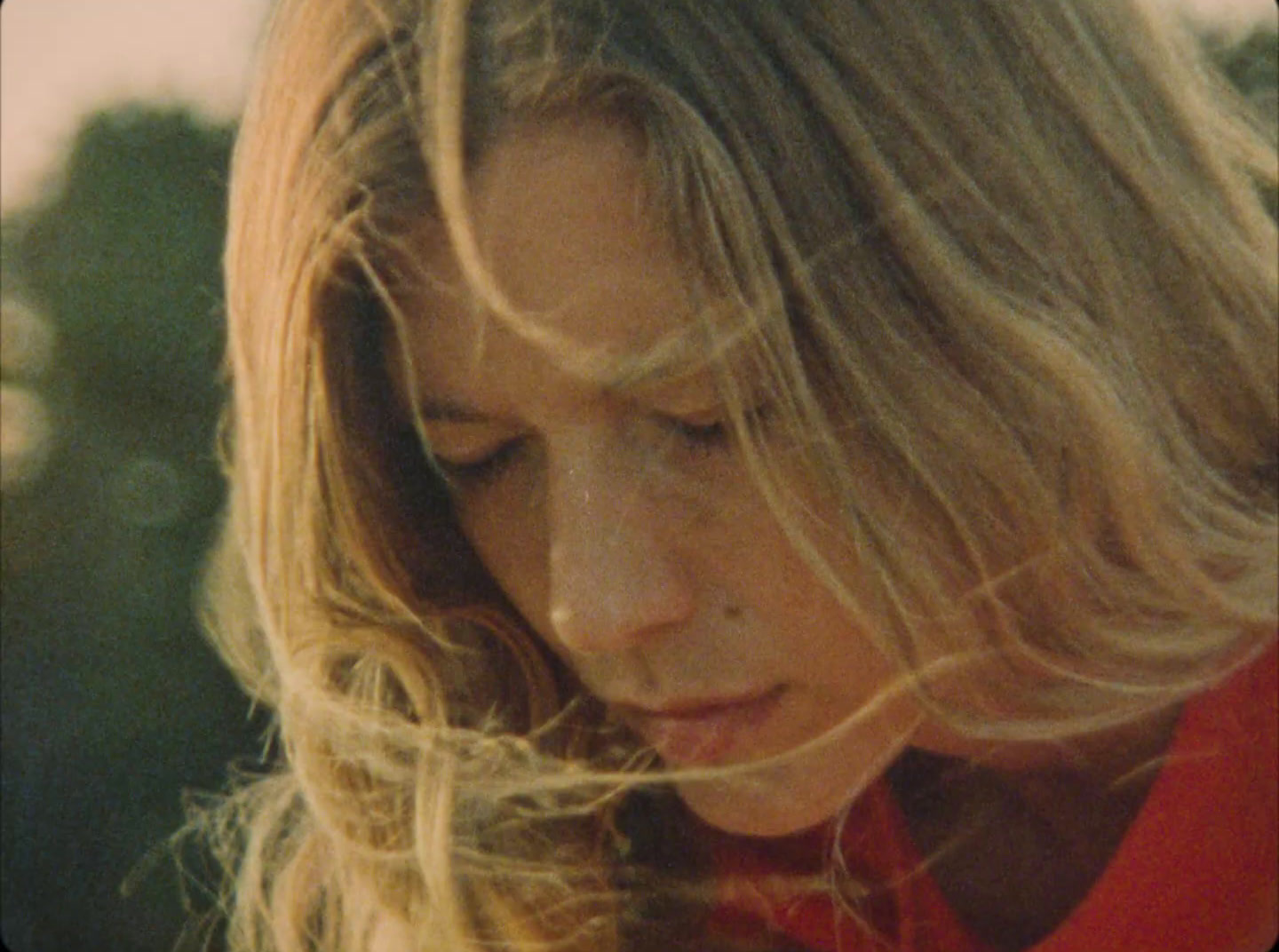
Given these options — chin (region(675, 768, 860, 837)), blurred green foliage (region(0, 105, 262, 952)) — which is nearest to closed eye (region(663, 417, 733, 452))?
chin (region(675, 768, 860, 837))

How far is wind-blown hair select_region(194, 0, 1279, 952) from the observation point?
0.94m

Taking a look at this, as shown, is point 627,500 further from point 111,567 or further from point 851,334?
point 111,567

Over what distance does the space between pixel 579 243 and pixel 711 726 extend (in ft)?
1.07

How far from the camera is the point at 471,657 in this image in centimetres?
125

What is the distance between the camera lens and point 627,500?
0.99 meters

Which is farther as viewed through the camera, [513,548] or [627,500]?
[513,548]

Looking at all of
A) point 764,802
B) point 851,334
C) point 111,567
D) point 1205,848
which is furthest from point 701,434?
point 111,567

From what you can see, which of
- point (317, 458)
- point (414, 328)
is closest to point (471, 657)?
point (317, 458)

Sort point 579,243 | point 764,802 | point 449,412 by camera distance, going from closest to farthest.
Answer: point 579,243 → point 449,412 → point 764,802

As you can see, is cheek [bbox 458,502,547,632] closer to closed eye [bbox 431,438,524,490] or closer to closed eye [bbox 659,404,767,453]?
closed eye [bbox 431,438,524,490]

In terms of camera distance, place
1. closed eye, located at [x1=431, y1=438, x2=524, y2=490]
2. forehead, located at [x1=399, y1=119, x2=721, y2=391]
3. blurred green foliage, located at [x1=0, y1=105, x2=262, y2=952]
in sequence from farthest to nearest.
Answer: blurred green foliage, located at [x1=0, y1=105, x2=262, y2=952] → closed eye, located at [x1=431, y1=438, x2=524, y2=490] → forehead, located at [x1=399, y1=119, x2=721, y2=391]

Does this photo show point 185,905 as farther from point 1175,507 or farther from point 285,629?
point 1175,507

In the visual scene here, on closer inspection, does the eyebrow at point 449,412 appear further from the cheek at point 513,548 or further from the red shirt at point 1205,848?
the red shirt at point 1205,848

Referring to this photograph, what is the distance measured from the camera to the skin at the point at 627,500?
36.5 inches
